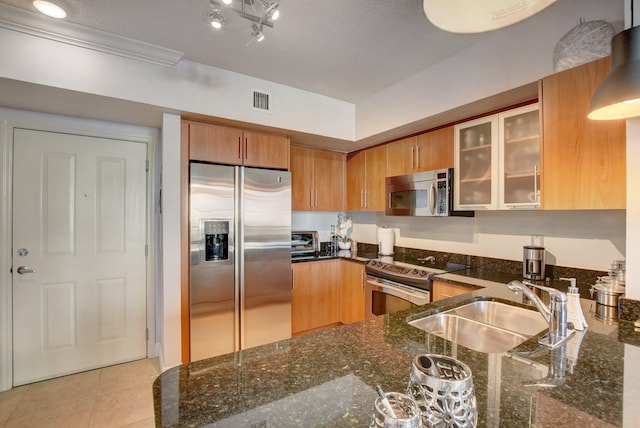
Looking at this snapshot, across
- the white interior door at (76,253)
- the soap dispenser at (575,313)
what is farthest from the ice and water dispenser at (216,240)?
the soap dispenser at (575,313)

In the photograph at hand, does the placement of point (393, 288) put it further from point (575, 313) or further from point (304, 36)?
point (304, 36)

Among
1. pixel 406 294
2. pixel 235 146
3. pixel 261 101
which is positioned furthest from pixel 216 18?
pixel 406 294

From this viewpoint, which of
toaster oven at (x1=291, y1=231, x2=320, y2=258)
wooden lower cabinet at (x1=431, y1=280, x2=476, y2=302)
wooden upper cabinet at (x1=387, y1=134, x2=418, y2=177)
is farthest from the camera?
toaster oven at (x1=291, y1=231, x2=320, y2=258)

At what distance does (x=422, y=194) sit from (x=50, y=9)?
296 centimetres

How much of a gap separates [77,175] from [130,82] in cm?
107

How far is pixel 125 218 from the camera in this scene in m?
2.79

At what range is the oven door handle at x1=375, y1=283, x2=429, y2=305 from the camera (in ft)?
7.96

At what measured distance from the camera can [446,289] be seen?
7.44 ft

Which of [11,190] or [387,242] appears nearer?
[11,190]

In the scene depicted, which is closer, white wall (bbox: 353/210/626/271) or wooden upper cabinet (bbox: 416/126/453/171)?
white wall (bbox: 353/210/626/271)

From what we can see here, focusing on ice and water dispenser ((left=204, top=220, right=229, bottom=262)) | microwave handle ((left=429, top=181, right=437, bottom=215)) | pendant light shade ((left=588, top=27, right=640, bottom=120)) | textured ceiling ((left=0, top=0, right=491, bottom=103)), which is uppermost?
textured ceiling ((left=0, top=0, right=491, bottom=103))

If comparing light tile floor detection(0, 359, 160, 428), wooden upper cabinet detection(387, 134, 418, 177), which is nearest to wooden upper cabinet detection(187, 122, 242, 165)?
wooden upper cabinet detection(387, 134, 418, 177)

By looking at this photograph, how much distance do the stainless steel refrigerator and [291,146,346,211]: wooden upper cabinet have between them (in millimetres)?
478

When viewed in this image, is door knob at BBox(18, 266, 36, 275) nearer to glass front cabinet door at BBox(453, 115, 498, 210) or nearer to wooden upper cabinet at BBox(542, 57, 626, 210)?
glass front cabinet door at BBox(453, 115, 498, 210)
